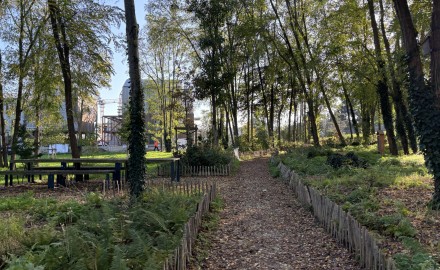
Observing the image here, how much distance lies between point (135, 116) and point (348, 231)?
194 inches

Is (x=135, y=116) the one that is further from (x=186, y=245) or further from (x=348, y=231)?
(x=348, y=231)

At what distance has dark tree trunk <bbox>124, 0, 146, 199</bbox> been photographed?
307 inches

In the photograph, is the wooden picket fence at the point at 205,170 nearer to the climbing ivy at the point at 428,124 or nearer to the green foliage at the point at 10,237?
the climbing ivy at the point at 428,124

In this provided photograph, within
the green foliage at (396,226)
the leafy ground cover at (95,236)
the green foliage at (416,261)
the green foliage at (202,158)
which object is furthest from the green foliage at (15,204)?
the green foliage at (202,158)

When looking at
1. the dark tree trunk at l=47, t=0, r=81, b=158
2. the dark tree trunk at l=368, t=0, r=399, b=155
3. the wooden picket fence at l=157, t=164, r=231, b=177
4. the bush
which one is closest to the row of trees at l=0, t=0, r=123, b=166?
the dark tree trunk at l=47, t=0, r=81, b=158

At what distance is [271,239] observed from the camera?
244 inches

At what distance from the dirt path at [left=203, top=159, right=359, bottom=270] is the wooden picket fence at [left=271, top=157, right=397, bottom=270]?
0.49ft

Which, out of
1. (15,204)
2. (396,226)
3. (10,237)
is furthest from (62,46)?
(396,226)

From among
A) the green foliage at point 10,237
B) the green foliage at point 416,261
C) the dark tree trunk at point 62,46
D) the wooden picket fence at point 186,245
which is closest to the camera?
the green foliage at point 416,261

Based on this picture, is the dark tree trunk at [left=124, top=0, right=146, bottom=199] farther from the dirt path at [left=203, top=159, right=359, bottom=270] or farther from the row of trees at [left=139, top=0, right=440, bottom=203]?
the row of trees at [left=139, top=0, right=440, bottom=203]

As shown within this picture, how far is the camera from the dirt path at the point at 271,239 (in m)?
5.03

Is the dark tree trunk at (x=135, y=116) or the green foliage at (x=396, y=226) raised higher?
the dark tree trunk at (x=135, y=116)

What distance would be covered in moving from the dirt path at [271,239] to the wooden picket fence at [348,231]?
0.15m

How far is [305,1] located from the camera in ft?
86.3
